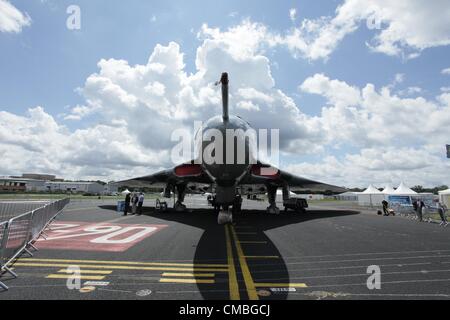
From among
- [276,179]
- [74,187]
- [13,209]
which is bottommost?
[13,209]

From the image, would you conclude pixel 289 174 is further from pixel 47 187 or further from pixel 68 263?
pixel 47 187

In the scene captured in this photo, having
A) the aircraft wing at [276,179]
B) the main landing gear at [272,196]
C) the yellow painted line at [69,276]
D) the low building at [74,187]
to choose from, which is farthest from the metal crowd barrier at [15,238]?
the low building at [74,187]

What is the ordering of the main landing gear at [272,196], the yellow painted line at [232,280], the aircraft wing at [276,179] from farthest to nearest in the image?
the main landing gear at [272,196] < the aircraft wing at [276,179] < the yellow painted line at [232,280]

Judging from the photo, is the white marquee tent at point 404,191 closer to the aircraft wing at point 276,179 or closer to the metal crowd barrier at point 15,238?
the aircraft wing at point 276,179

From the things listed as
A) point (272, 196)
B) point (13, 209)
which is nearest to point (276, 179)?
point (272, 196)

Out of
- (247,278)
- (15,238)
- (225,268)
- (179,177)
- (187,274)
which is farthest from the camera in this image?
(179,177)

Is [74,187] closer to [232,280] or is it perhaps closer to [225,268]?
[225,268]

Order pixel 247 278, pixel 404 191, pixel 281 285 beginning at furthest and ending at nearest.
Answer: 1. pixel 404 191
2. pixel 247 278
3. pixel 281 285

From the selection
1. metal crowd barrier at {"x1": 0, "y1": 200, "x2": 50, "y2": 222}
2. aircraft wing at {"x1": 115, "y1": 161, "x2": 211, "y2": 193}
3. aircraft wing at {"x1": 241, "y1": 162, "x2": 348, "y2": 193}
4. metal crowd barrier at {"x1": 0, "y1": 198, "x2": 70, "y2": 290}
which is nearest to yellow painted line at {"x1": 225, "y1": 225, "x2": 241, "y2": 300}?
metal crowd barrier at {"x1": 0, "y1": 198, "x2": 70, "y2": 290}

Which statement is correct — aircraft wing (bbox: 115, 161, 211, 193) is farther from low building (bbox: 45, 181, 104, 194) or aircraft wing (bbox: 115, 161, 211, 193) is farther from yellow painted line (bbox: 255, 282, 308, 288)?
low building (bbox: 45, 181, 104, 194)

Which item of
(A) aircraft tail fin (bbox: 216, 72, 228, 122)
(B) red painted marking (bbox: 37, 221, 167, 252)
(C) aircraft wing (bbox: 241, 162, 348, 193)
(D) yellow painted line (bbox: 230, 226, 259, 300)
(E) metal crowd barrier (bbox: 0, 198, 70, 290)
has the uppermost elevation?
(A) aircraft tail fin (bbox: 216, 72, 228, 122)

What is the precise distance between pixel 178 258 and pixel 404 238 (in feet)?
31.1

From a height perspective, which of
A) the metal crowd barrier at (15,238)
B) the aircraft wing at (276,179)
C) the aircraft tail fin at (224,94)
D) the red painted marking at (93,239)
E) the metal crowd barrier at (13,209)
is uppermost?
the aircraft tail fin at (224,94)
